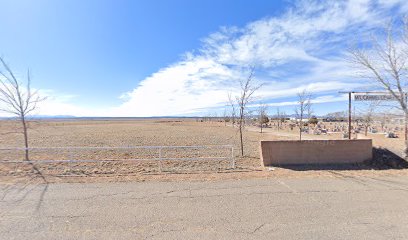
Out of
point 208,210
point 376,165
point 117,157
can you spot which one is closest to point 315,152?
point 376,165

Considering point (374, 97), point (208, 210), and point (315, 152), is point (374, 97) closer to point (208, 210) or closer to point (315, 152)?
point (315, 152)

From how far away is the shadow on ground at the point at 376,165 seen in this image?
30.6ft

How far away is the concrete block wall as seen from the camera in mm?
9586

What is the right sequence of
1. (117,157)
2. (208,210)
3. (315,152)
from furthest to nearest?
1. (117,157)
2. (315,152)
3. (208,210)

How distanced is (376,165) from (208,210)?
26.2ft

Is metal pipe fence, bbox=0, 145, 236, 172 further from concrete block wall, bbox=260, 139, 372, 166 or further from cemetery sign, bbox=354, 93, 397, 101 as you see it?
cemetery sign, bbox=354, 93, 397, 101

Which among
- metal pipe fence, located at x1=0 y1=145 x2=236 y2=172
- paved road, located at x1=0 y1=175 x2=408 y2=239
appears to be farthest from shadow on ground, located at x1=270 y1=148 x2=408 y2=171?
metal pipe fence, located at x1=0 y1=145 x2=236 y2=172

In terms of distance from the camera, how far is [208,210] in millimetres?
4895

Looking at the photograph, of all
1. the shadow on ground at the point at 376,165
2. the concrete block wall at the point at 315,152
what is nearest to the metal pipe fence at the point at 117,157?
the concrete block wall at the point at 315,152

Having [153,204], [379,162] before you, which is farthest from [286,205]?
[379,162]

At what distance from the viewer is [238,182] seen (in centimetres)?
690

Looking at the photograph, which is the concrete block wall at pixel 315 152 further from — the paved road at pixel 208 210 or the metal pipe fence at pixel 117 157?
the paved road at pixel 208 210

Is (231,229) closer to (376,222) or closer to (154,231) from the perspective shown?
(154,231)

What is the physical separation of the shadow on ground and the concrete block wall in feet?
0.61
